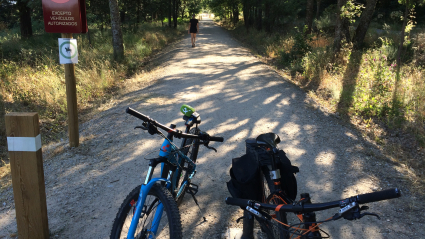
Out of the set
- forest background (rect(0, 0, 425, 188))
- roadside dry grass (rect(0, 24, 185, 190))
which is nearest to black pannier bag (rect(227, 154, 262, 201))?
forest background (rect(0, 0, 425, 188))

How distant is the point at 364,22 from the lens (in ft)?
40.3

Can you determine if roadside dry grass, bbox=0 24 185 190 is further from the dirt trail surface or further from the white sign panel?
the white sign panel

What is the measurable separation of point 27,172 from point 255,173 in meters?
2.19

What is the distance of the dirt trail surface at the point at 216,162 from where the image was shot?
3521 mm

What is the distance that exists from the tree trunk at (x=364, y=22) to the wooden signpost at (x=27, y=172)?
1232cm

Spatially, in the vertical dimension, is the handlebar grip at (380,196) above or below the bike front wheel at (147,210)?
above

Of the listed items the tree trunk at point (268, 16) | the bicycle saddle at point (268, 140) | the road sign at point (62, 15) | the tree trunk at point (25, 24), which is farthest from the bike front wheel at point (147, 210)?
the tree trunk at point (268, 16)

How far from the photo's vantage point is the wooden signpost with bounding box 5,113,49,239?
2.91 meters

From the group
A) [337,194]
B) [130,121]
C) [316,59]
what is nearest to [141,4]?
[316,59]

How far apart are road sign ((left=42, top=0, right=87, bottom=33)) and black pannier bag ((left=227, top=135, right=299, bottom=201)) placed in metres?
3.81

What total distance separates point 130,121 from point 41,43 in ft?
50.7

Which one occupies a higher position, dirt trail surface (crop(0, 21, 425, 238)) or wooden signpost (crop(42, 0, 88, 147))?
wooden signpost (crop(42, 0, 88, 147))

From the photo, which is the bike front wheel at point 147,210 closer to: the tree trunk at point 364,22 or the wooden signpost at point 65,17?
the wooden signpost at point 65,17

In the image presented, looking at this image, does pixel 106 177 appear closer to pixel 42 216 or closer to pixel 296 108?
pixel 42 216
